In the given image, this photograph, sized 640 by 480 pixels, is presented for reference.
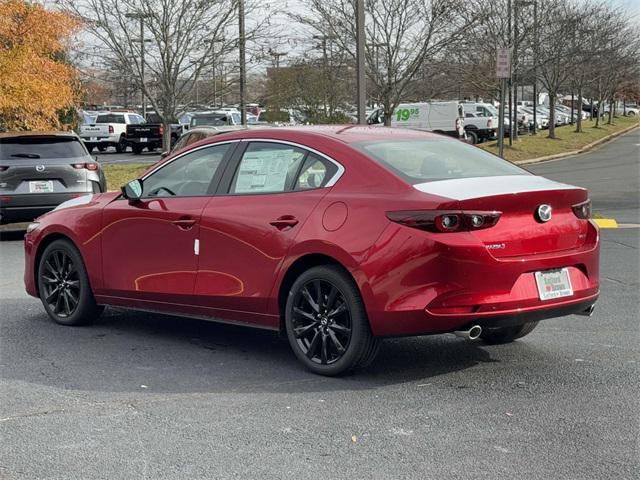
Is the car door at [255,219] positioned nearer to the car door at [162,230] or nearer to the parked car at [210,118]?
the car door at [162,230]

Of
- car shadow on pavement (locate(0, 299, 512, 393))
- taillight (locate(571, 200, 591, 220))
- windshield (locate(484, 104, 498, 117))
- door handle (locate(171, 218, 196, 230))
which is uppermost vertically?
windshield (locate(484, 104, 498, 117))

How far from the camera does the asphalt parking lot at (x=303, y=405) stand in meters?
4.09

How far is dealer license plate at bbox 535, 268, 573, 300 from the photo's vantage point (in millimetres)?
5289

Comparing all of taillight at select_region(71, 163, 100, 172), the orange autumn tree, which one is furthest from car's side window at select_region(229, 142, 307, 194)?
the orange autumn tree

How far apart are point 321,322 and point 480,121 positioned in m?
39.1

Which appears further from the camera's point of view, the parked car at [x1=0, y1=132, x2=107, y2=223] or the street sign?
the street sign

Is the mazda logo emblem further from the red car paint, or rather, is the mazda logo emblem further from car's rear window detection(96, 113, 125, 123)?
car's rear window detection(96, 113, 125, 123)

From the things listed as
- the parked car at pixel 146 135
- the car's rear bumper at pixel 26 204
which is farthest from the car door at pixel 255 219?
the parked car at pixel 146 135

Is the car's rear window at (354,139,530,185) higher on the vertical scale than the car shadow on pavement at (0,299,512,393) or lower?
higher

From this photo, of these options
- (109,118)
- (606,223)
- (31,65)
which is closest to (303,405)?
(606,223)

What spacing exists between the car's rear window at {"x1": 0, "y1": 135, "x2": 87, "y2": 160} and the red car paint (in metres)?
6.64

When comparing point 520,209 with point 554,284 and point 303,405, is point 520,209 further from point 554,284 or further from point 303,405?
point 303,405

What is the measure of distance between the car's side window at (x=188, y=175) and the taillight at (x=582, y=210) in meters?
2.40

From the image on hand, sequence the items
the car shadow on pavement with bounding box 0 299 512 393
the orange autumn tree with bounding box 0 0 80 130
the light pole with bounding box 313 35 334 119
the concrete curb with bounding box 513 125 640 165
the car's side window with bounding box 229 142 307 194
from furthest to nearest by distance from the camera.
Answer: the concrete curb with bounding box 513 125 640 165 < the light pole with bounding box 313 35 334 119 < the orange autumn tree with bounding box 0 0 80 130 < the car's side window with bounding box 229 142 307 194 < the car shadow on pavement with bounding box 0 299 512 393
